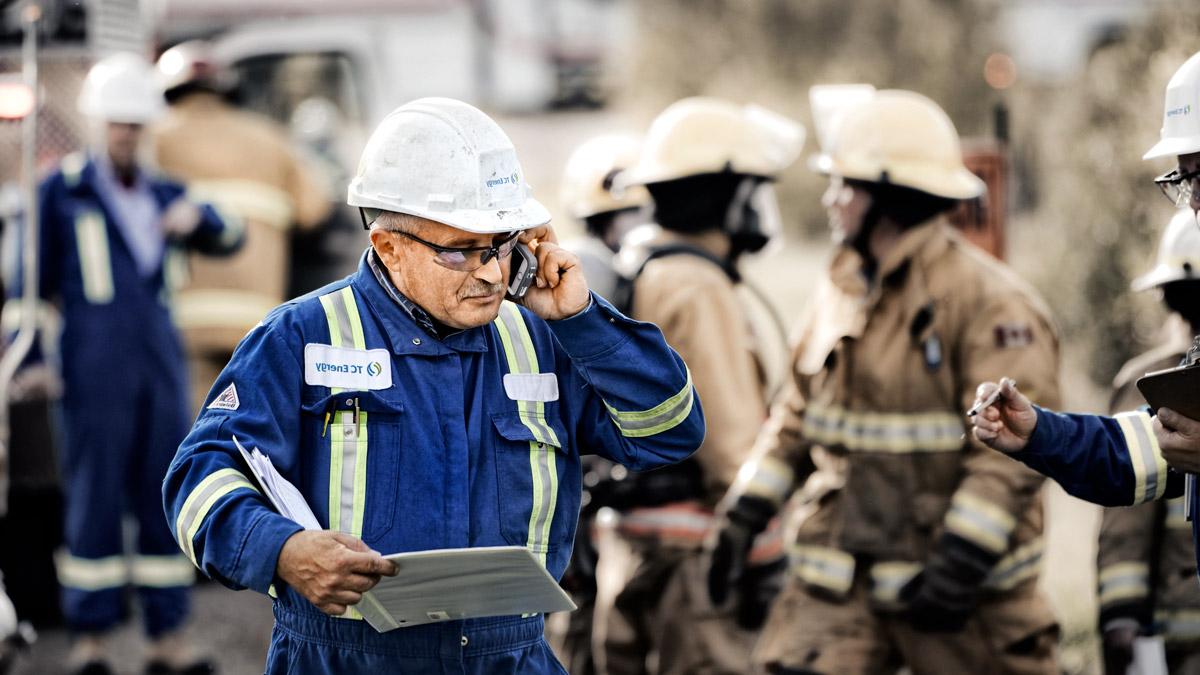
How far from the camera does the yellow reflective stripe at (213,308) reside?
882cm

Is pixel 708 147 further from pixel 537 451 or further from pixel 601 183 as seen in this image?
pixel 537 451

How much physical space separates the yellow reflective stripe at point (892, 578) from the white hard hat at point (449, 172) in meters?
2.21

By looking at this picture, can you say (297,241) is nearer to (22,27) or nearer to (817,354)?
(22,27)

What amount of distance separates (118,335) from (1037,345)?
4039 mm

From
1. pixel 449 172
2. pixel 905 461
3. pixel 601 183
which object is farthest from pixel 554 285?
pixel 601 183

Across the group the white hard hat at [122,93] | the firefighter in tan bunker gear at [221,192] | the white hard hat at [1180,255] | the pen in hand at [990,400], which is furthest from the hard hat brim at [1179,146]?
the firefighter in tan bunker gear at [221,192]

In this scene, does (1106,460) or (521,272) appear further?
(1106,460)

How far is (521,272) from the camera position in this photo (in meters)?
3.29

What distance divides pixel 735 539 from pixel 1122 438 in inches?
71.2

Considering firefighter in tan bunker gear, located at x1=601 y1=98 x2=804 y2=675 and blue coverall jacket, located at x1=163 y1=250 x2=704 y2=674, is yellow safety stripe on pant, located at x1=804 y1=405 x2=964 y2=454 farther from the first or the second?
blue coverall jacket, located at x1=163 y1=250 x2=704 y2=674

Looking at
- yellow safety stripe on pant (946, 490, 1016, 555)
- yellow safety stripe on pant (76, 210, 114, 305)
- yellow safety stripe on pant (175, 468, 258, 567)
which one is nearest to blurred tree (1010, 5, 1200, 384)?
yellow safety stripe on pant (946, 490, 1016, 555)

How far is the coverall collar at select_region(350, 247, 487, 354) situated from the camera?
3283 mm

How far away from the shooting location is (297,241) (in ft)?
31.8

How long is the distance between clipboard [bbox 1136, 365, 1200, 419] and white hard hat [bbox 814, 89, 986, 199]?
1883 millimetres
